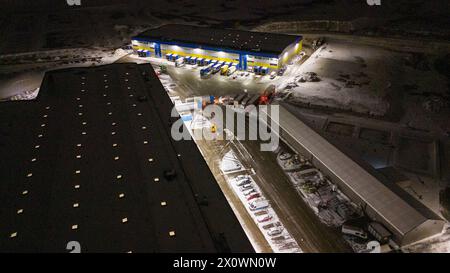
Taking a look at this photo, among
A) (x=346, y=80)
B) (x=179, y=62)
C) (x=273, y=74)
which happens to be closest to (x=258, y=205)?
(x=273, y=74)

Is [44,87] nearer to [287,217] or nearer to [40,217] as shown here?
[40,217]

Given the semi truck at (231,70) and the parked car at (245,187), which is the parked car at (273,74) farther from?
the parked car at (245,187)

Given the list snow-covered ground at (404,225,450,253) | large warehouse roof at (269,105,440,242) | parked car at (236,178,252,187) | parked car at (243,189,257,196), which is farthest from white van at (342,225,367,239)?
parked car at (236,178,252,187)

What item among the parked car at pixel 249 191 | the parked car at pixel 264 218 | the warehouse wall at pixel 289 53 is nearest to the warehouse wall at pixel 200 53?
the warehouse wall at pixel 289 53

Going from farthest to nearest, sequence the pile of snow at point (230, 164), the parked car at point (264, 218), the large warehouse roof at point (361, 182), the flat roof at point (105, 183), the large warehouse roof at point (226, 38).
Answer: the large warehouse roof at point (226, 38)
the pile of snow at point (230, 164)
the parked car at point (264, 218)
the large warehouse roof at point (361, 182)
the flat roof at point (105, 183)

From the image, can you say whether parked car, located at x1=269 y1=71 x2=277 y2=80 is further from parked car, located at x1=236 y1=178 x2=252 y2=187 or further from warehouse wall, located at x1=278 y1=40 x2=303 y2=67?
parked car, located at x1=236 y1=178 x2=252 y2=187
